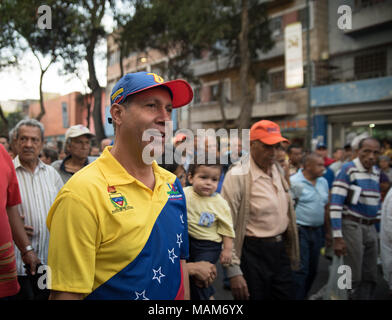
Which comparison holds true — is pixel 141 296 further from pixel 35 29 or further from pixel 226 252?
pixel 35 29

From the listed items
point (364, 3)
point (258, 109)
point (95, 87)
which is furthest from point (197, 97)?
point (95, 87)

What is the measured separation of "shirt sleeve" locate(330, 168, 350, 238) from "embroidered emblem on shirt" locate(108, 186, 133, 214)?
3197mm

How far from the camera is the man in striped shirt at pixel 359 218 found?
3.96 meters

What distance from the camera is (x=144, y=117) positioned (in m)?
1.59

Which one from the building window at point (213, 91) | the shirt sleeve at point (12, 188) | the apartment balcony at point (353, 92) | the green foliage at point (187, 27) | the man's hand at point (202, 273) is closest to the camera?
the man's hand at point (202, 273)

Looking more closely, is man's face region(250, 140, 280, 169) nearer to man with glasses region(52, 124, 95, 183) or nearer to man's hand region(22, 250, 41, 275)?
man with glasses region(52, 124, 95, 183)

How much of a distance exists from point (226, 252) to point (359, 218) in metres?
2.20

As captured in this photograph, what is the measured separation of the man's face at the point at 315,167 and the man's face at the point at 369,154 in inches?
18.5

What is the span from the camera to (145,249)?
149 centimetres

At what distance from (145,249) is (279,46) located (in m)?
19.1

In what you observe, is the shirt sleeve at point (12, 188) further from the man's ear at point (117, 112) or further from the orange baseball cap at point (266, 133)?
Result: the orange baseball cap at point (266, 133)

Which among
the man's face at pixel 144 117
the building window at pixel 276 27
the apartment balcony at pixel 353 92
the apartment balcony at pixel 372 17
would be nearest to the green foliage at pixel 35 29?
the man's face at pixel 144 117

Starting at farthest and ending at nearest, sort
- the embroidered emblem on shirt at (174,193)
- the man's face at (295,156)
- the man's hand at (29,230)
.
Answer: the man's face at (295,156) < the man's hand at (29,230) < the embroidered emblem on shirt at (174,193)
